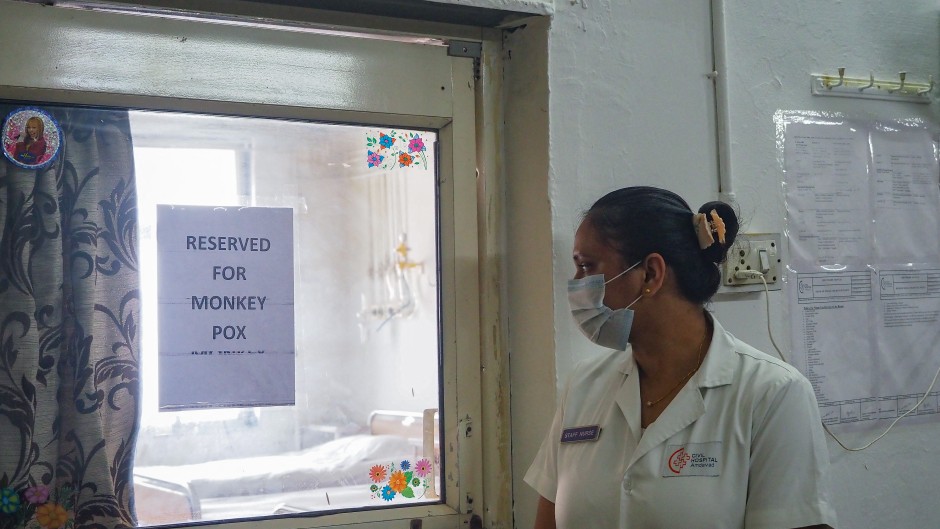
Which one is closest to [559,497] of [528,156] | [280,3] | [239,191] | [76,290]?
[528,156]

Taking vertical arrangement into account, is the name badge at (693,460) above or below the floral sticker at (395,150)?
below

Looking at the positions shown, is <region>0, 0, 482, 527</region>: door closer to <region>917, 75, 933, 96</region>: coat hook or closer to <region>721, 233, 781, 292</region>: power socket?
<region>721, 233, 781, 292</region>: power socket

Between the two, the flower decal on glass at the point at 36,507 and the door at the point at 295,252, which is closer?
the flower decal on glass at the point at 36,507

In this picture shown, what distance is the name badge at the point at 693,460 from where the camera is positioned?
4.17ft

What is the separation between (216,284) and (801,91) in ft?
4.49

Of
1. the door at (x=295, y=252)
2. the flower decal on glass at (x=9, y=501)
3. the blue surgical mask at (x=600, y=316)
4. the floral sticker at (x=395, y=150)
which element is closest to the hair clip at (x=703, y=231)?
the blue surgical mask at (x=600, y=316)

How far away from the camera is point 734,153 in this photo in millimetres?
1784

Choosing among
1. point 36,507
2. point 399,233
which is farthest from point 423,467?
point 36,507

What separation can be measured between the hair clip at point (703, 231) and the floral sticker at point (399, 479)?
733 millimetres

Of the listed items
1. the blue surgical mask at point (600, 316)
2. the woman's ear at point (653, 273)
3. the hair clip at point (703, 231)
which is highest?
the hair clip at point (703, 231)

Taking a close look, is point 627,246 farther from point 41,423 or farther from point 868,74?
point 41,423

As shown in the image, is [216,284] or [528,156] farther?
[528,156]

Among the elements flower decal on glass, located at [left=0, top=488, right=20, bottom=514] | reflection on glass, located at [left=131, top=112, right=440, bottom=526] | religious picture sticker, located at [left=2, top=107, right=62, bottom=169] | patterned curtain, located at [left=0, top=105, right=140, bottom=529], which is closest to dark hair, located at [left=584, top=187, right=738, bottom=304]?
reflection on glass, located at [left=131, top=112, right=440, bottom=526]

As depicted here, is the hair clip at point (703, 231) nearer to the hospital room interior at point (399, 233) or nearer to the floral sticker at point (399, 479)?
the hospital room interior at point (399, 233)
